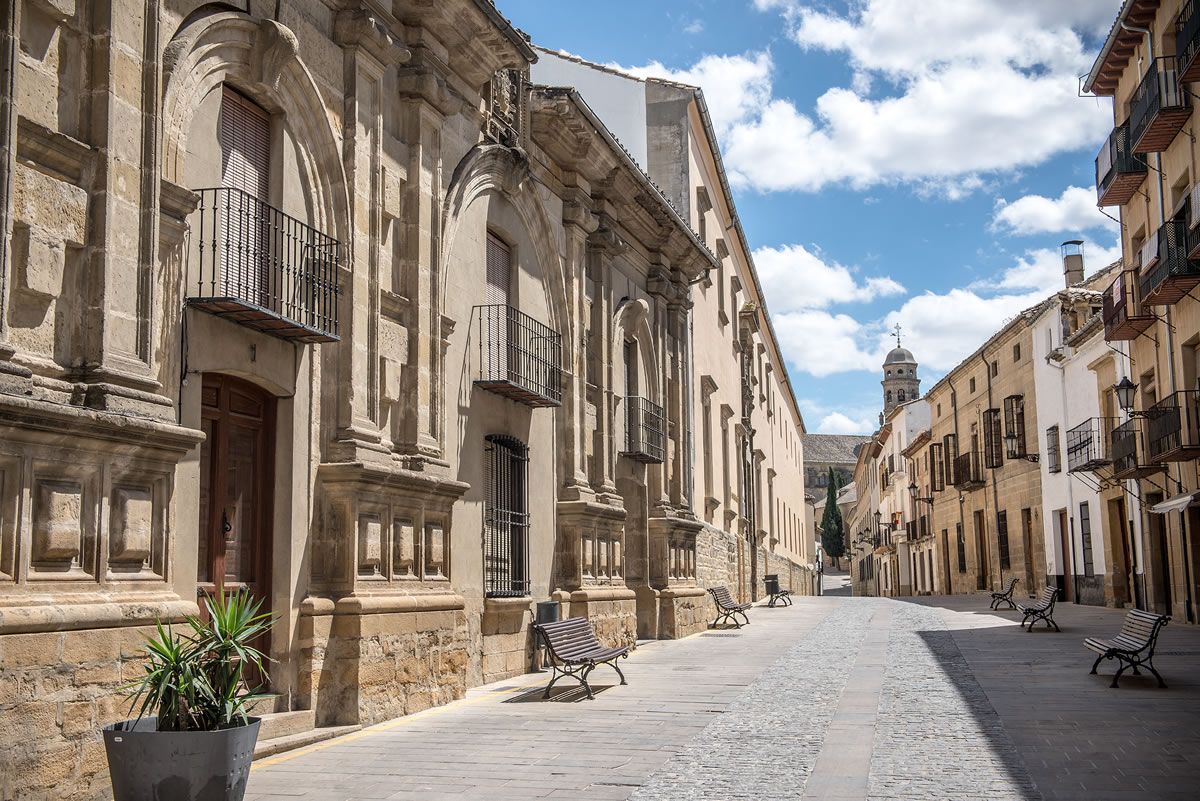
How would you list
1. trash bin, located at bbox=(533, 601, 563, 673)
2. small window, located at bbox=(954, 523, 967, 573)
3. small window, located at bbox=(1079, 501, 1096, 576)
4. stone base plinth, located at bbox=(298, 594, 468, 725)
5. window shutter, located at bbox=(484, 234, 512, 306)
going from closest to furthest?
stone base plinth, located at bbox=(298, 594, 468, 725), window shutter, located at bbox=(484, 234, 512, 306), trash bin, located at bbox=(533, 601, 563, 673), small window, located at bbox=(1079, 501, 1096, 576), small window, located at bbox=(954, 523, 967, 573)

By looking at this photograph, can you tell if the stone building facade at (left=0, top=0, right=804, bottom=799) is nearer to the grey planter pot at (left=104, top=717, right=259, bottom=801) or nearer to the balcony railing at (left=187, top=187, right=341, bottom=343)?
the balcony railing at (left=187, top=187, right=341, bottom=343)

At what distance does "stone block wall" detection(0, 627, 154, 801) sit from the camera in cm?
579

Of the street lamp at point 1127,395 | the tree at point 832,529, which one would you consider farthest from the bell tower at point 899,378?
the street lamp at point 1127,395

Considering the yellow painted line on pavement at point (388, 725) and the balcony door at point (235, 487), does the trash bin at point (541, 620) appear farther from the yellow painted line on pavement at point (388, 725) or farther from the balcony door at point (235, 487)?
the balcony door at point (235, 487)

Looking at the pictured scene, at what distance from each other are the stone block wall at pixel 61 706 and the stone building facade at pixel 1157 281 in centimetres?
1752

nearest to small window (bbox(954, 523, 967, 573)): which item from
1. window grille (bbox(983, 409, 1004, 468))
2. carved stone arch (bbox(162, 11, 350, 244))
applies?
window grille (bbox(983, 409, 1004, 468))

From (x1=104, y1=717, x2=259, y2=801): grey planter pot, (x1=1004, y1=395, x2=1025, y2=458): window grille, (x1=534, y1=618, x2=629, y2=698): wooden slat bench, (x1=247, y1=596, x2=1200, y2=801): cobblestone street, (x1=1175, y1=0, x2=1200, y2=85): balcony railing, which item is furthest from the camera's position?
(x1=1004, y1=395, x2=1025, y2=458): window grille

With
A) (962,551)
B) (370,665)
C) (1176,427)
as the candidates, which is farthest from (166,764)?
(962,551)

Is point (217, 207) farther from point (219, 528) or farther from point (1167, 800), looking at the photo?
point (1167, 800)

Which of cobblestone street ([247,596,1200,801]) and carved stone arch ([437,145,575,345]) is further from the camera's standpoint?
carved stone arch ([437,145,575,345])

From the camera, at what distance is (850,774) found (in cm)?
736

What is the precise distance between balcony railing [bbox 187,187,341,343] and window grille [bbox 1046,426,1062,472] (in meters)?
26.4

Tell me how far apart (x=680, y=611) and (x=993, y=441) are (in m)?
21.9

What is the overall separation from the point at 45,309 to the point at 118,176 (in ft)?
3.18
